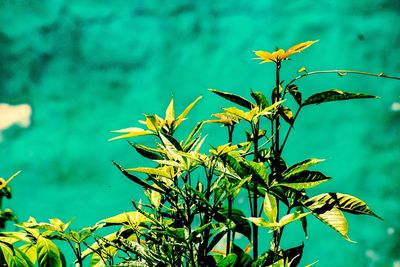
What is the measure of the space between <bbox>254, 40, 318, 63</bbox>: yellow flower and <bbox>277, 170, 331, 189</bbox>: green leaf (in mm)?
295

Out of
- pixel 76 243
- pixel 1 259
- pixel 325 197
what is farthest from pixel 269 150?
pixel 1 259

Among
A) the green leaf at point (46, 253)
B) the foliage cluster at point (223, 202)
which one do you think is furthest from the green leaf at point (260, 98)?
the green leaf at point (46, 253)

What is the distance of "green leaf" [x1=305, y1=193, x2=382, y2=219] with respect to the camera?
84cm

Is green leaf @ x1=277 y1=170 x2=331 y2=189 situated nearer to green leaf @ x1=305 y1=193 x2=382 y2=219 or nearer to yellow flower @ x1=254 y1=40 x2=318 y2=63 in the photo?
green leaf @ x1=305 y1=193 x2=382 y2=219

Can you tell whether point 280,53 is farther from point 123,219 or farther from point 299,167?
point 123,219

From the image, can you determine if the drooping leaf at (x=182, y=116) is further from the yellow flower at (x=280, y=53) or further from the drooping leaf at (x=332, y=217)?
the drooping leaf at (x=332, y=217)

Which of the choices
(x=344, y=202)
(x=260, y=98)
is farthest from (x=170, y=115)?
(x=344, y=202)

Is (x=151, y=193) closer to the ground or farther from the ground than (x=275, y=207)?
farther from the ground

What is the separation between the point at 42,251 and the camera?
0.98 metres

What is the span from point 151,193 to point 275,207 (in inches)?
13.7

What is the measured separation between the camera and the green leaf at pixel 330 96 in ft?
3.01

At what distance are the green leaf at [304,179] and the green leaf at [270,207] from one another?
0.04 meters

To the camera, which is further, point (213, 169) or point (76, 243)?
point (76, 243)

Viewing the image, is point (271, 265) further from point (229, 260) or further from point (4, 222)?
point (4, 222)
